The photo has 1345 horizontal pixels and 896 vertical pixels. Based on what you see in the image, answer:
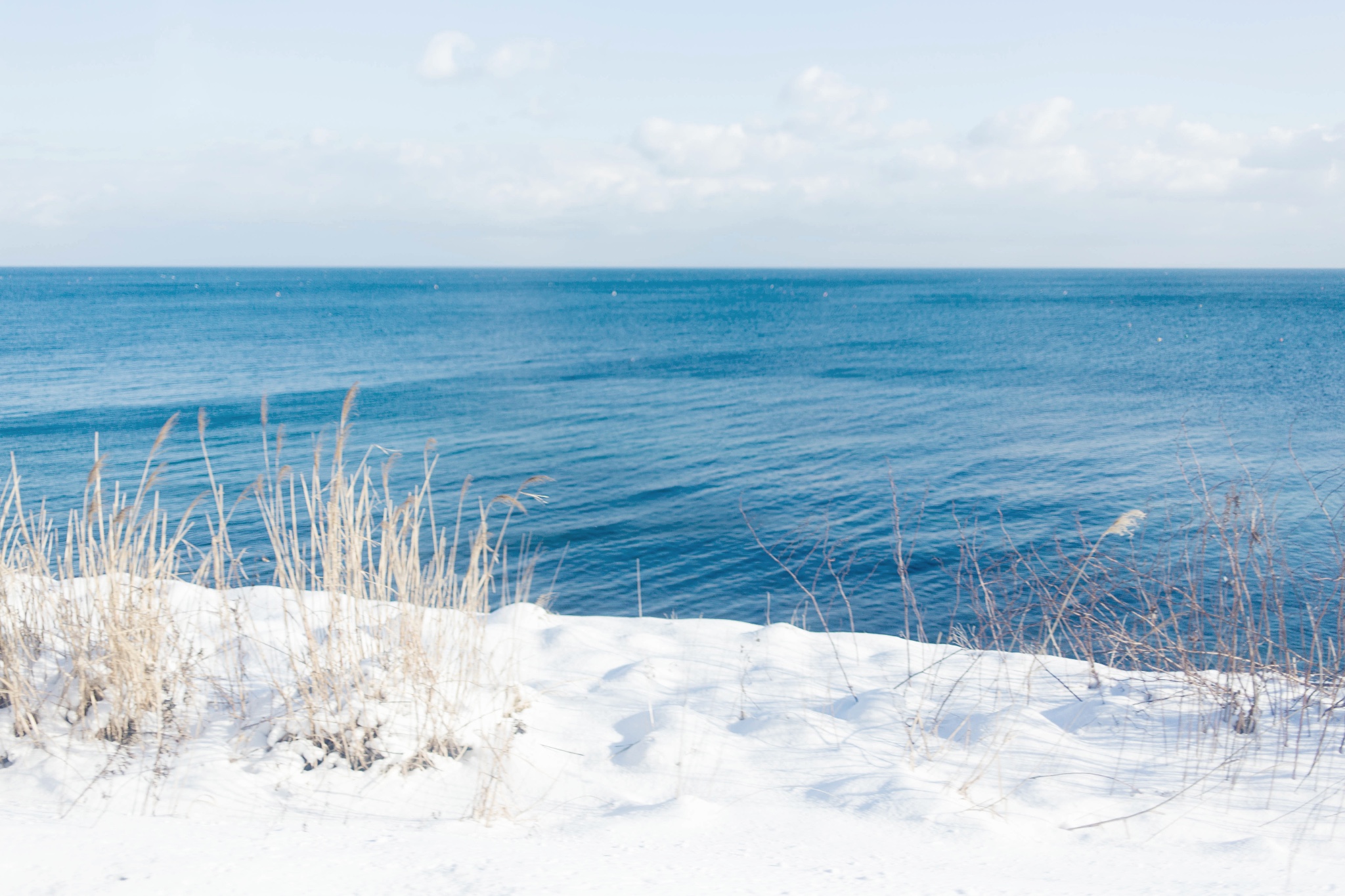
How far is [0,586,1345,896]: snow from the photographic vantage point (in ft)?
10.8

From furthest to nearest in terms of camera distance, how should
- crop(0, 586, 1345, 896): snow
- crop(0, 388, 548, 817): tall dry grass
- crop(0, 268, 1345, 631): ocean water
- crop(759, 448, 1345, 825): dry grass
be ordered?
1. crop(0, 268, 1345, 631): ocean water
2. crop(0, 388, 548, 817): tall dry grass
3. crop(759, 448, 1345, 825): dry grass
4. crop(0, 586, 1345, 896): snow

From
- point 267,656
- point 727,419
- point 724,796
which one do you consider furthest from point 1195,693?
point 727,419

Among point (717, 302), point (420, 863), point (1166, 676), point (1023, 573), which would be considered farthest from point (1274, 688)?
point (717, 302)

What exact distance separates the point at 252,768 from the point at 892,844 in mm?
3339

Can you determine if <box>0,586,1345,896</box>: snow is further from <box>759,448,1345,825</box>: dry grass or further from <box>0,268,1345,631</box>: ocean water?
<box>0,268,1345,631</box>: ocean water

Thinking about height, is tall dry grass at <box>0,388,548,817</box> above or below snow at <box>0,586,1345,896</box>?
above

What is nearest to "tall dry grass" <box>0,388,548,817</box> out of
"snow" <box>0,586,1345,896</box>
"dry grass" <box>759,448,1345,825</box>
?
"snow" <box>0,586,1345,896</box>

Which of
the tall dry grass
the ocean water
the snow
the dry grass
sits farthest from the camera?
the ocean water

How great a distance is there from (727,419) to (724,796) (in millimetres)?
27511

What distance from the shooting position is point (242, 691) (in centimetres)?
470

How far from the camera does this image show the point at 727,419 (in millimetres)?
31500

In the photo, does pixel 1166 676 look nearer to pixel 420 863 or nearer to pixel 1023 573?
pixel 420 863

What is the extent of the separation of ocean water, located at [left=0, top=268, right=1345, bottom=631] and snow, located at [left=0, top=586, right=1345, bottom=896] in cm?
226

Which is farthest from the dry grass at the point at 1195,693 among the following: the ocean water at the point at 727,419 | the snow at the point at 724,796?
the ocean water at the point at 727,419
